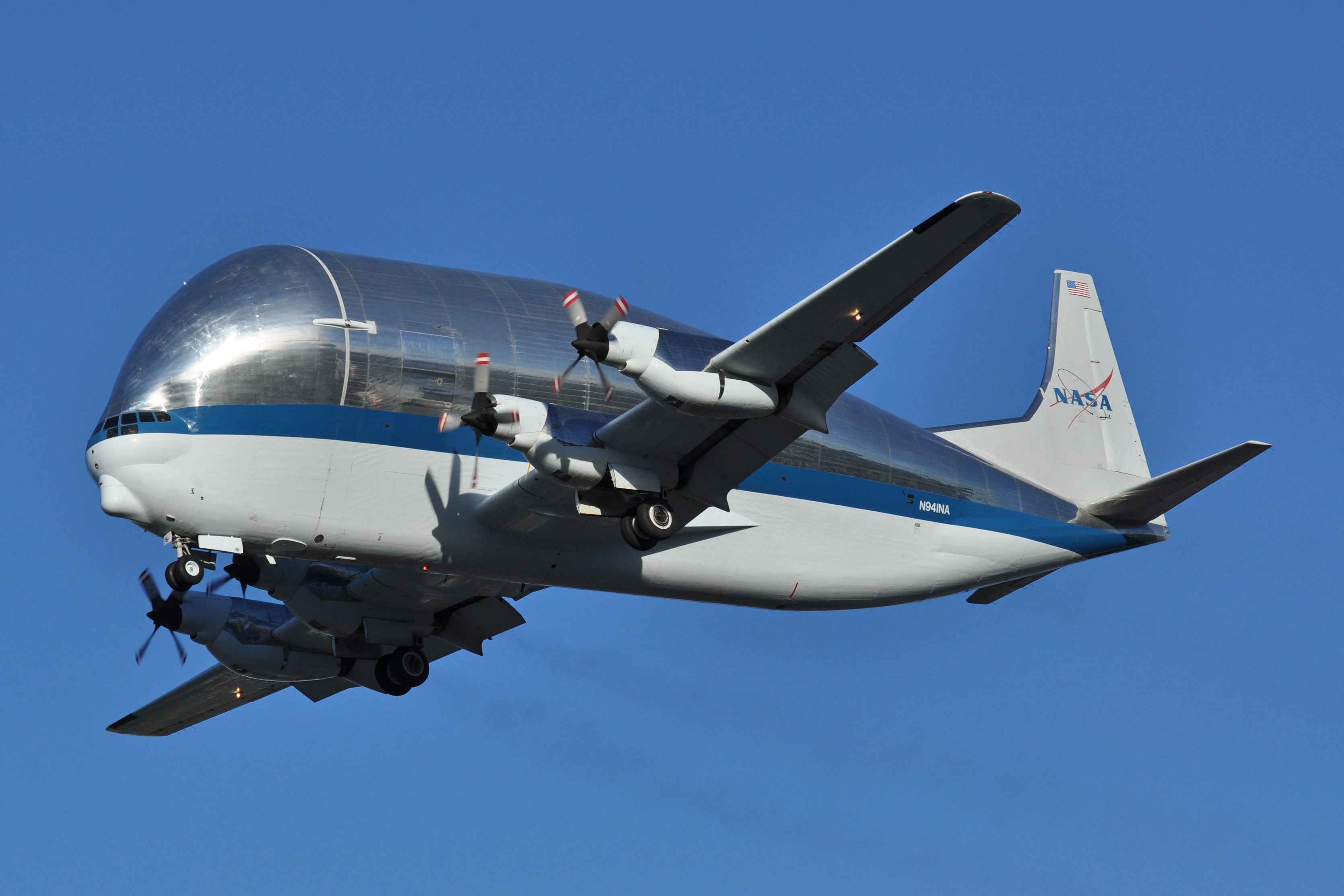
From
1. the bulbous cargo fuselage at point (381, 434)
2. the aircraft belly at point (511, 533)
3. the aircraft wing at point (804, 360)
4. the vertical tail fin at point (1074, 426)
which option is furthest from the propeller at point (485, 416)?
the vertical tail fin at point (1074, 426)

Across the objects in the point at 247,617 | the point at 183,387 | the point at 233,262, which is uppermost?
the point at 233,262

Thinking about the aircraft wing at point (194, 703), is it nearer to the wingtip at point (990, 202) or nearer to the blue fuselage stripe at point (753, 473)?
the blue fuselage stripe at point (753, 473)

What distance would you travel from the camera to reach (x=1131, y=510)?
26.8m

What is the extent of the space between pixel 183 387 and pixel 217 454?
1019 mm

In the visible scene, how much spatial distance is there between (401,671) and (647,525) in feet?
24.8

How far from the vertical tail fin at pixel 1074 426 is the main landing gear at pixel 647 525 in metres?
8.30

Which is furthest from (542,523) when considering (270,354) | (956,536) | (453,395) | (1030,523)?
(1030,523)

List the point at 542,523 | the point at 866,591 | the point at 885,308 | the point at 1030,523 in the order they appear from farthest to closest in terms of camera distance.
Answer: the point at 1030,523
the point at 866,591
the point at 542,523
the point at 885,308

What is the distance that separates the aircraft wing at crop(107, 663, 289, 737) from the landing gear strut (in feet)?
31.8

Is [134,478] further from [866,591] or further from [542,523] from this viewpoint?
[866,591]

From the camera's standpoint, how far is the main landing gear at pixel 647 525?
799 inches

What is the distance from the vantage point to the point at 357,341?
20.1 meters

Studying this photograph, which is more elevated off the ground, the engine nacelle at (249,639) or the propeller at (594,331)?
the propeller at (594,331)

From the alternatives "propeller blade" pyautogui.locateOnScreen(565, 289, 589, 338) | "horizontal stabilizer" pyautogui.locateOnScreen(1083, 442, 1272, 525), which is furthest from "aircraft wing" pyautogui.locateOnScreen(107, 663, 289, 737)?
"horizontal stabilizer" pyautogui.locateOnScreen(1083, 442, 1272, 525)
